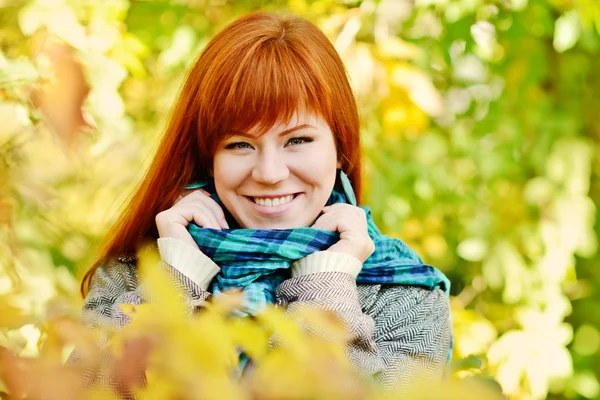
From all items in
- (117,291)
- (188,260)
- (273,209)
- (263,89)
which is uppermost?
(263,89)

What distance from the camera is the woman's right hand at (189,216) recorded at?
1.62m

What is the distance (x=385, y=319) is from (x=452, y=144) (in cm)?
165

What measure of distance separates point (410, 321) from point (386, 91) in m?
1.16

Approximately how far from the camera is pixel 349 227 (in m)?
1.62

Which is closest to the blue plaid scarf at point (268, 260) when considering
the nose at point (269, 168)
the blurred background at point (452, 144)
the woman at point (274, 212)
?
the woman at point (274, 212)

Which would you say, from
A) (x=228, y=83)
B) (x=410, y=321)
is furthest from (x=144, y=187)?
(x=410, y=321)

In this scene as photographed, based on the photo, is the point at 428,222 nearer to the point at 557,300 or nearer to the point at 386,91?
the point at 557,300

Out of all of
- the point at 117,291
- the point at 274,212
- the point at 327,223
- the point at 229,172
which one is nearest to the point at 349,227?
the point at 327,223

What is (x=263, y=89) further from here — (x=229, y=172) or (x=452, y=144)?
(x=452, y=144)

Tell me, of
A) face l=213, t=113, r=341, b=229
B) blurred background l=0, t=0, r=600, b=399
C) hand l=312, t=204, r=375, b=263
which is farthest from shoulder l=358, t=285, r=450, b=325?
Answer: blurred background l=0, t=0, r=600, b=399

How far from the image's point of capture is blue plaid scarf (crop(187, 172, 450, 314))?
1.58 m

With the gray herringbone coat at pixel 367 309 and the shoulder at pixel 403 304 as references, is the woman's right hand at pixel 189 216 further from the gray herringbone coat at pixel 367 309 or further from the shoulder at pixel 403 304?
the shoulder at pixel 403 304

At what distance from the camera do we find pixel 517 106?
3.13 m

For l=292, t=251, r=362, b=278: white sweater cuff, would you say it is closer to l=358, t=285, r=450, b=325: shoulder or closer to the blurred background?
l=358, t=285, r=450, b=325: shoulder
